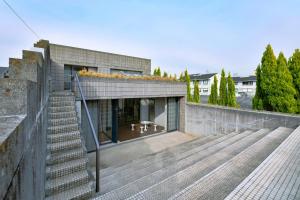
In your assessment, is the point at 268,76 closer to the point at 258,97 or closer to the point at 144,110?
the point at 258,97

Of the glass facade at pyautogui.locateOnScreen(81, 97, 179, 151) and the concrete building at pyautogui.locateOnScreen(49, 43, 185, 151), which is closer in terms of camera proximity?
the concrete building at pyautogui.locateOnScreen(49, 43, 185, 151)

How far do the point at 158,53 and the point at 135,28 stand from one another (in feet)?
25.6

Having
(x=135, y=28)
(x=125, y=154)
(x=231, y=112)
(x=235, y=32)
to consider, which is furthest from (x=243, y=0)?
(x=125, y=154)

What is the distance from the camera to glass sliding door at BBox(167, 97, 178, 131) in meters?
9.45

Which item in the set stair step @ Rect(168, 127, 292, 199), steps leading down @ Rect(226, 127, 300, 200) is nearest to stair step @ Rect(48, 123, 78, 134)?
stair step @ Rect(168, 127, 292, 199)

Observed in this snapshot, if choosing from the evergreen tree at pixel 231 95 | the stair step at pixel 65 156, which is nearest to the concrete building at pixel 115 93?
the stair step at pixel 65 156

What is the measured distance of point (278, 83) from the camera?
7.57 m

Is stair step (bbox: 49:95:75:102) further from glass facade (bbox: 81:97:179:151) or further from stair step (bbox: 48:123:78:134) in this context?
glass facade (bbox: 81:97:179:151)

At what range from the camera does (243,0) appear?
307 inches

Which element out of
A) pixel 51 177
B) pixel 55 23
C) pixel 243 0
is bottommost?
pixel 51 177

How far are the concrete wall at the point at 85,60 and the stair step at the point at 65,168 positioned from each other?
6038mm

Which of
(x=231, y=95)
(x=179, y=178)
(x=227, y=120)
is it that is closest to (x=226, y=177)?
(x=179, y=178)

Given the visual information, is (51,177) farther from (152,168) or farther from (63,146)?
(152,168)

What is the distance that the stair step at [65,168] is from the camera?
262 centimetres
